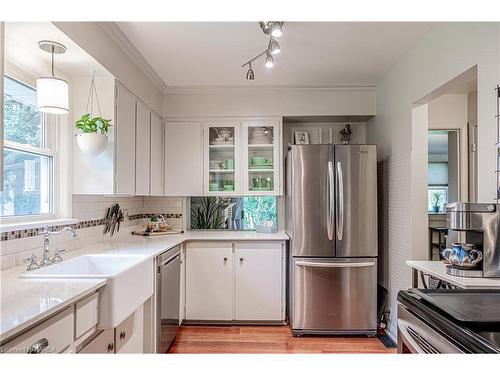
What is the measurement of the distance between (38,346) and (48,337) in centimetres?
7

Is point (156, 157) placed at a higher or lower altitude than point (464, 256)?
higher

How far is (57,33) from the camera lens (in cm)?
168

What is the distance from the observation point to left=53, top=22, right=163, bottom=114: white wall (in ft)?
6.00

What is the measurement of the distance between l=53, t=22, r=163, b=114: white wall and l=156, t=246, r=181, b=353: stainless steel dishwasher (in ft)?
4.74

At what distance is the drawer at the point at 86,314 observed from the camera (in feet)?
4.28

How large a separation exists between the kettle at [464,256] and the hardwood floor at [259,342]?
137 centimetres

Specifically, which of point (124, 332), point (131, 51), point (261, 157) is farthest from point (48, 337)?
point (261, 157)

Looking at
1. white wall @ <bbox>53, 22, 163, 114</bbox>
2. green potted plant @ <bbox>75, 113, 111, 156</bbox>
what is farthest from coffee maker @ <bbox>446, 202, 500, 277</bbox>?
white wall @ <bbox>53, 22, 163, 114</bbox>

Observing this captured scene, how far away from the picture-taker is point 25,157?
200 centimetres

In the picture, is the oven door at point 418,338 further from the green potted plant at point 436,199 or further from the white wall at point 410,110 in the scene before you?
the green potted plant at point 436,199

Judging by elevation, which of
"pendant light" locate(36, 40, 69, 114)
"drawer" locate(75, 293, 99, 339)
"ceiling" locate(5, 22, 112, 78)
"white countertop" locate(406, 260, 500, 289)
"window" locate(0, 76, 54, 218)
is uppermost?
"ceiling" locate(5, 22, 112, 78)

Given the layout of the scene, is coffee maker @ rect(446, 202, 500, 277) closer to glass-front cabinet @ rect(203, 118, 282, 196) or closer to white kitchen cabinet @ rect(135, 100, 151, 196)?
glass-front cabinet @ rect(203, 118, 282, 196)

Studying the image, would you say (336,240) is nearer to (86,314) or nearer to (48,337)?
A: (86,314)
